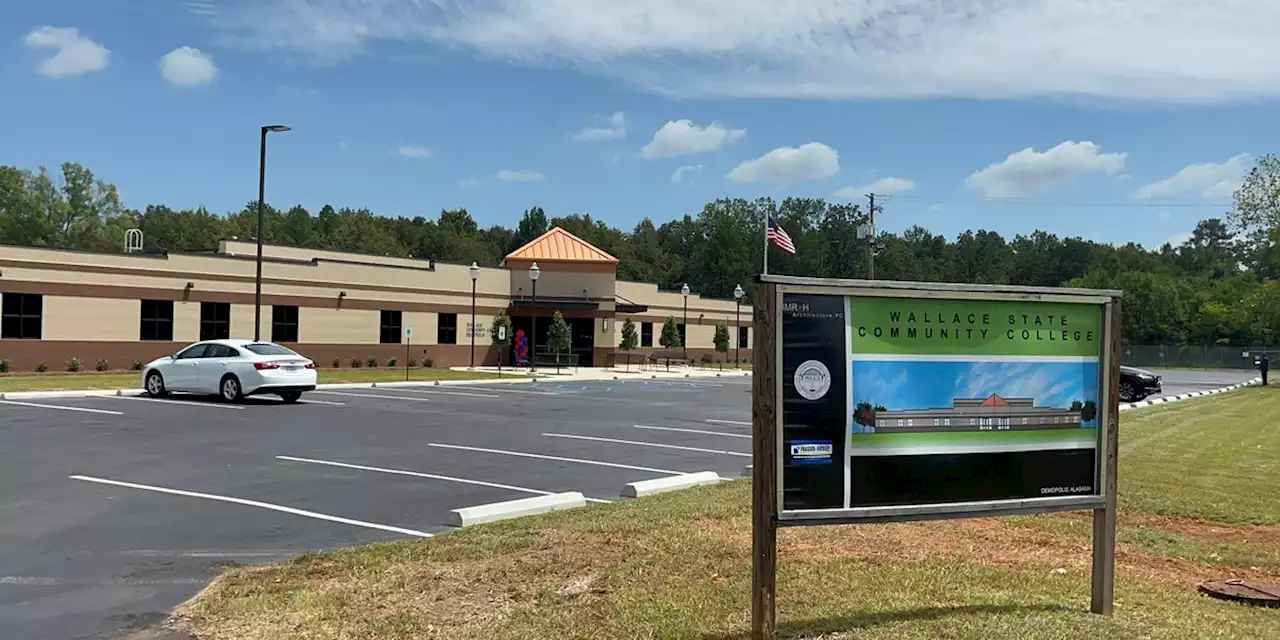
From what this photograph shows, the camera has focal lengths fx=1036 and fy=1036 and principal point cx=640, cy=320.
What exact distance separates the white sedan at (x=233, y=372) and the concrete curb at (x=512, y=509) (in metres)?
15.1

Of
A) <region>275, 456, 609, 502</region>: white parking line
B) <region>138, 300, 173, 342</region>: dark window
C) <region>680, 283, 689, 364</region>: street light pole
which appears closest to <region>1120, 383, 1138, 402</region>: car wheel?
<region>275, 456, 609, 502</region>: white parking line

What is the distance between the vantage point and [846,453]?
543 cm

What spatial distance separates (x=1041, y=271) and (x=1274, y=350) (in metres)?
43.4

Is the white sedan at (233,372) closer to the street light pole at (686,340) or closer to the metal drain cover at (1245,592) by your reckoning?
the metal drain cover at (1245,592)

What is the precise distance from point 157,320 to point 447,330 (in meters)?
13.8

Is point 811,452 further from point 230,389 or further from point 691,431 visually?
point 230,389

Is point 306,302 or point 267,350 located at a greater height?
point 306,302

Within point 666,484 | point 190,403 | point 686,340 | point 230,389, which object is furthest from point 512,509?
point 686,340

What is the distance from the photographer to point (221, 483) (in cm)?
1135

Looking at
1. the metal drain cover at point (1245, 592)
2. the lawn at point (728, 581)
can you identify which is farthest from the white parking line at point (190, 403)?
the metal drain cover at point (1245, 592)

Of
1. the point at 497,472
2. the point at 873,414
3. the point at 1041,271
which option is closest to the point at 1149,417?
the point at 497,472

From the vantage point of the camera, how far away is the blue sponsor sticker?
17.4 ft

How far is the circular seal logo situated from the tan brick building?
34365 millimetres

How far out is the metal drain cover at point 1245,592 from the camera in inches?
254
